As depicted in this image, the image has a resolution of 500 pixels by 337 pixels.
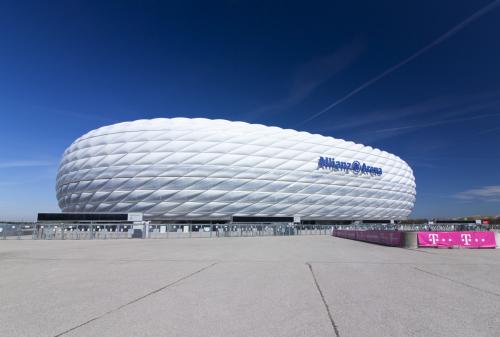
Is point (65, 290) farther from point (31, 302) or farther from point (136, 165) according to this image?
point (136, 165)

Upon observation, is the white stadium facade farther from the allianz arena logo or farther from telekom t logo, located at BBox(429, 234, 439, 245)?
telekom t logo, located at BBox(429, 234, 439, 245)

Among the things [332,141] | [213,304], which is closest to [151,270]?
[213,304]

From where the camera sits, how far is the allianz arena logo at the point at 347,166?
59.5 m

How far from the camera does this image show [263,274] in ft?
29.2

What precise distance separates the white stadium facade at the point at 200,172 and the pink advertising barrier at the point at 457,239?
101 ft

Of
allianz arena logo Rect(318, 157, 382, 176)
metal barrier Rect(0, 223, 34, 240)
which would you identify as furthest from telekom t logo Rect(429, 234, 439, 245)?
allianz arena logo Rect(318, 157, 382, 176)

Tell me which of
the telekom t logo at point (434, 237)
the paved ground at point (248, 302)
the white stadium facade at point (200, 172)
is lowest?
the telekom t logo at point (434, 237)

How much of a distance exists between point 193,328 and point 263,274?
4.85 metres

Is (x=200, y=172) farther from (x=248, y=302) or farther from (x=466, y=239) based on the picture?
(x=248, y=302)

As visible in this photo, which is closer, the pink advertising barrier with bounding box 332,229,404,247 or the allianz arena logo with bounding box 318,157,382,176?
the pink advertising barrier with bounding box 332,229,404,247

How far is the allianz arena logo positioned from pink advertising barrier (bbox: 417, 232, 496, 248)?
3834 cm

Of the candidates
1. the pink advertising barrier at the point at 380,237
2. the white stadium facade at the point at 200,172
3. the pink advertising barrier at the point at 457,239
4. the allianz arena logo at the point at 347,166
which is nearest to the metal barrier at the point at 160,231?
the white stadium facade at the point at 200,172

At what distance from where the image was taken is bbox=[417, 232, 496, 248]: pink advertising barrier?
19.9 metres

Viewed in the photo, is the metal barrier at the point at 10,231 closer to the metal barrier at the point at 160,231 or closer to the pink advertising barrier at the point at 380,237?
the metal barrier at the point at 160,231
